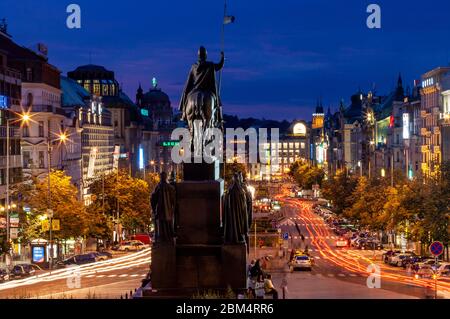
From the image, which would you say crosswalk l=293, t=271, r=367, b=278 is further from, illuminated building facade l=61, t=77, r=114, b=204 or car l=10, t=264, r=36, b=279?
illuminated building facade l=61, t=77, r=114, b=204

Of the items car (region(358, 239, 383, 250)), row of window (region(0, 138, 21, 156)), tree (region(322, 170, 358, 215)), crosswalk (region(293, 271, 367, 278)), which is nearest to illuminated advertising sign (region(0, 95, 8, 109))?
row of window (region(0, 138, 21, 156))

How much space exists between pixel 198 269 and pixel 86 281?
91.9 feet

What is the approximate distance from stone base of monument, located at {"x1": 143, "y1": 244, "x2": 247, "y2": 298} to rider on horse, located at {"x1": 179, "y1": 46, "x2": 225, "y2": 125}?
492cm

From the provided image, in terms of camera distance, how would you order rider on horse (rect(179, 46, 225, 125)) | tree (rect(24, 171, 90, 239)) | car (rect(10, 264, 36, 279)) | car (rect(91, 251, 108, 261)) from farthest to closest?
car (rect(91, 251, 108, 261)), tree (rect(24, 171, 90, 239)), car (rect(10, 264, 36, 279)), rider on horse (rect(179, 46, 225, 125))

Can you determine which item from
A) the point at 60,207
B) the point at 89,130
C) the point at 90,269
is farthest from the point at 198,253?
the point at 89,130

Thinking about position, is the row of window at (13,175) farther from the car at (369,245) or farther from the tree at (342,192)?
the tree at (342,192)

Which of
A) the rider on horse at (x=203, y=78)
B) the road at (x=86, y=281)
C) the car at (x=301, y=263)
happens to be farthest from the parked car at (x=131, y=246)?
the rider on horse at (x=203, y=78)

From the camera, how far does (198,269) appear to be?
111 feet

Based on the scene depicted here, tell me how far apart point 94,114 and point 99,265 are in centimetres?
8651

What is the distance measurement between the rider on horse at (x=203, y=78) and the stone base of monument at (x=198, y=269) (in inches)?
194

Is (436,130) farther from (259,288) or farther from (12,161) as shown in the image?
(259,288)

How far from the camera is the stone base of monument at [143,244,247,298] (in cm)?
3381
